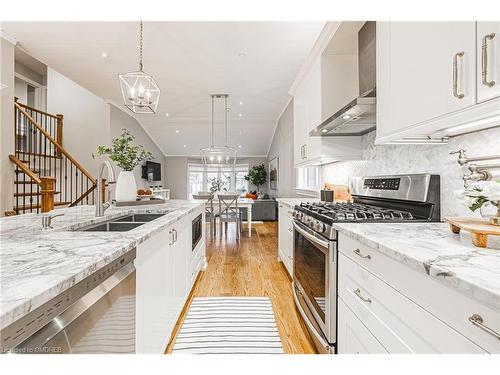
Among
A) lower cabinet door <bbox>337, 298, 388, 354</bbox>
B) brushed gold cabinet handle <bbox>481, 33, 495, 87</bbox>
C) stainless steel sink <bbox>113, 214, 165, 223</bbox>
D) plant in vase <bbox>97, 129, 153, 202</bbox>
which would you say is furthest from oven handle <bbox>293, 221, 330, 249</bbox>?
plant in vase <bbox>97, 129, 153, 202</bbox>

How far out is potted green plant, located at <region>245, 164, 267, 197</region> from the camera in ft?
36.8

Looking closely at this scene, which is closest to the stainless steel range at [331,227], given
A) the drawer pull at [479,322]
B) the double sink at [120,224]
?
the drawer pull at [479,322]

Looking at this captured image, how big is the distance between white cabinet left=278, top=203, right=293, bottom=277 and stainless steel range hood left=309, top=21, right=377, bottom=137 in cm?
110

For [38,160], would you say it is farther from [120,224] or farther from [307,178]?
[307,178]

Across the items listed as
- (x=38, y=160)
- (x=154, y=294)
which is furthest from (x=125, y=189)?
(x=38, y=160)

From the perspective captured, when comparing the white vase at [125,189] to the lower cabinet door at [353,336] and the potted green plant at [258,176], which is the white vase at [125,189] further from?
the potted green plant at [258,176]

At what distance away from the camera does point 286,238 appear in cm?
340

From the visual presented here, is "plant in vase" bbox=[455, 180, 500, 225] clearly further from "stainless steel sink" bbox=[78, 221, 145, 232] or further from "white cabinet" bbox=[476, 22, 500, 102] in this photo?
"stainless steel sink" bbox=[78, 221, 145, 232]

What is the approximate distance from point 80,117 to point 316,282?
657 cm

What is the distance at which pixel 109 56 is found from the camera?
3.96 m

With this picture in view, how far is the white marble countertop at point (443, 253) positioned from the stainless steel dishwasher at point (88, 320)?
1.02 meters

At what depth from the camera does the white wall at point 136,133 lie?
21.3ft
